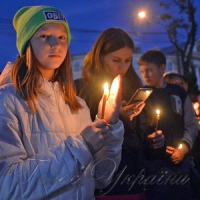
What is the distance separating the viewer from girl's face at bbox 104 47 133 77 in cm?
285

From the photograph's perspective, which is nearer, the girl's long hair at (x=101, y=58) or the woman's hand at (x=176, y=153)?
the girl's long hair at (x=101, y=58)

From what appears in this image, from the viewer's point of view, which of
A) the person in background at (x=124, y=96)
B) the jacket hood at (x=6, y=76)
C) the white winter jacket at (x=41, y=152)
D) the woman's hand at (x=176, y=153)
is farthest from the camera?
the woman's hand at (x=176, y=153)

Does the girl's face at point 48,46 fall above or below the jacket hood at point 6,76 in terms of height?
above

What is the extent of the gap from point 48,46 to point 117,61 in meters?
1.02

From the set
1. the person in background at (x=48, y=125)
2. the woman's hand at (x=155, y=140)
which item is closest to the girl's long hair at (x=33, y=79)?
the person in background at (x=48, y=125)

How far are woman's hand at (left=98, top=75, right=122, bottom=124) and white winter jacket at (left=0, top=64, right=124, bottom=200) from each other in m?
0.12

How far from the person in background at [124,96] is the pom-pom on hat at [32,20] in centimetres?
77

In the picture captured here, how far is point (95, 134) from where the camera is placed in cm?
171

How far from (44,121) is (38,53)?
0.41 m

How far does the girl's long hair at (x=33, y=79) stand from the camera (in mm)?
1809

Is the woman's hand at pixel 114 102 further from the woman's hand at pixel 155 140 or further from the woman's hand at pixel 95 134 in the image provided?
the woman's hand at pixel 155 140

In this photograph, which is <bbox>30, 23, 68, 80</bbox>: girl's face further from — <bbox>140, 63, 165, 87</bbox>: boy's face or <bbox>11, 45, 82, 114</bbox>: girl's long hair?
<bbox>140, 63, 165, 87</bbox>: boy's face

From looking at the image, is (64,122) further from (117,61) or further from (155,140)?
(155,140)

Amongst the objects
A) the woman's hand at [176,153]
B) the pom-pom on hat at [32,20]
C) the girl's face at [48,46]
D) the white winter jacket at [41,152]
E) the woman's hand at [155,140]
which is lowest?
the woman's hand at [176,153]
